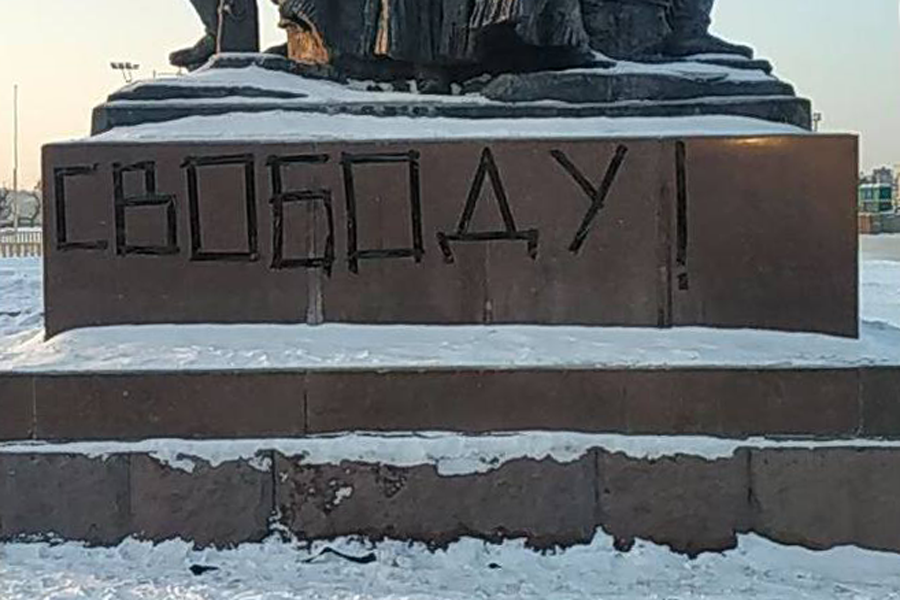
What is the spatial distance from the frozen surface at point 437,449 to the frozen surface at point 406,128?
1.37 metres

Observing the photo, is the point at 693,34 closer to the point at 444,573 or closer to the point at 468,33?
the point at 468,33

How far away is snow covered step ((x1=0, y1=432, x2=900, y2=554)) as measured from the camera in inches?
177

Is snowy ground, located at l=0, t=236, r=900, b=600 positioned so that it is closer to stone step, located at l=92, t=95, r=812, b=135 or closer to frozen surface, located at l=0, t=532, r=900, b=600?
frozen surface, located at l=0, t=532, r=900, b=600

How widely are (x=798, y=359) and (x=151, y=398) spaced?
2.49 metres

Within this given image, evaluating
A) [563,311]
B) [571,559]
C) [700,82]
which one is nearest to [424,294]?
[563,311]

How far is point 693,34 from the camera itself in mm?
6629

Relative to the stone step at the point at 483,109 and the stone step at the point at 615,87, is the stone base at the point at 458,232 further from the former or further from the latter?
the stone step at the point at 615,87

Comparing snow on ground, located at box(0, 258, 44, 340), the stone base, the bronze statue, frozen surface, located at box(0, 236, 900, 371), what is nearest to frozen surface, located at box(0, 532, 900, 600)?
frozen surface, located at box(0, 236, 900, 371)

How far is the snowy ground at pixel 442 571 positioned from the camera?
13.4ft

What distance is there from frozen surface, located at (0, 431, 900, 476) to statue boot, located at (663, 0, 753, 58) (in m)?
2.64

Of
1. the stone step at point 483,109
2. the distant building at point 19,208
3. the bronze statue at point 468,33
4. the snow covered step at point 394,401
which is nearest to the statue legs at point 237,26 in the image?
the bronze statue at point 468,33

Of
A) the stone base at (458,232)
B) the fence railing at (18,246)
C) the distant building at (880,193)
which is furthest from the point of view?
the distant building at (880,193)

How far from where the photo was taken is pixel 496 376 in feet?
15.2

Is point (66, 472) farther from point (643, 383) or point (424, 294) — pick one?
point (643, 383)
